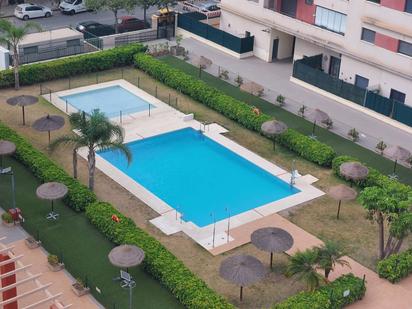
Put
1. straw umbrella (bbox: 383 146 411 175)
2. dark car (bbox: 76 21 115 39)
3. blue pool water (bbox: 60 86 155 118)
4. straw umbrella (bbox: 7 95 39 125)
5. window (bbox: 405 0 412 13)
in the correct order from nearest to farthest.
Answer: straw umbrella (bbox: 383 146 411 175) < straw umbrella (bbox: 7 95 39 125) < window (bbox: 405 0 412 13) < blue pool water (bbox: 60 86 155 118) < dark car (bbox: 76 21 115 39)

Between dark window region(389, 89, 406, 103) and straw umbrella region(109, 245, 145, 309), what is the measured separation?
27.1m

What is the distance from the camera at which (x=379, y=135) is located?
174 ft

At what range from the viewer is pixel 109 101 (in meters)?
57.0

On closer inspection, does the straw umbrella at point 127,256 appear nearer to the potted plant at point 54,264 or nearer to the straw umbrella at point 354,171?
the potted plant at point 54,264

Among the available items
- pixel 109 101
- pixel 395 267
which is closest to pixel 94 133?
pixel 109 101

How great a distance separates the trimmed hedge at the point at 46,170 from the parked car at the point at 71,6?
29.9 metres

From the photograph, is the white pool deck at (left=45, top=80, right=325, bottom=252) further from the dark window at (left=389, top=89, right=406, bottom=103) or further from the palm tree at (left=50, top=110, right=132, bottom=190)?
the dark window at (left=389, top=89, right=406, bottom=103)

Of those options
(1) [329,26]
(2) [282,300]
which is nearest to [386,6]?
(1) [329,26]

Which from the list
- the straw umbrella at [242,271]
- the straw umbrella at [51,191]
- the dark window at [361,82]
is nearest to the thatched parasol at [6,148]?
the straw umbrella at [51,191]

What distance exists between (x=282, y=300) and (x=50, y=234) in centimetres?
1313

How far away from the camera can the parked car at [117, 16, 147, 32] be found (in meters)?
71.1

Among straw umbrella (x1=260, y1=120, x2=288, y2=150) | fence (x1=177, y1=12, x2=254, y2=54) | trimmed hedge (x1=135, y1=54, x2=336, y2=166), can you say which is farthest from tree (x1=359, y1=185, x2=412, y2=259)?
fence (x1=177, y1=12, x2=254, y2=54)

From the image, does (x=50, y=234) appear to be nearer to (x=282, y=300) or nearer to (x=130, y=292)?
(x=130, y=292)

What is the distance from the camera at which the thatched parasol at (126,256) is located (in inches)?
1380
